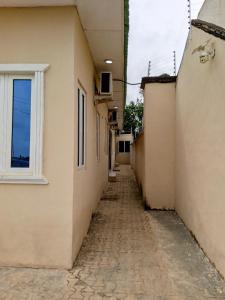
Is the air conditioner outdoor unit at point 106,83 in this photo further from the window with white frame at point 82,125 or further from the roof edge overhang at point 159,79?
the roof edge overhang at point 159,79

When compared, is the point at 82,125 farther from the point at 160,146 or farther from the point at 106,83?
the point at 160,146

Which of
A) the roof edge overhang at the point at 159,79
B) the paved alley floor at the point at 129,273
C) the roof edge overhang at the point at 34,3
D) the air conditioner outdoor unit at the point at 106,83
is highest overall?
the roof edge overhang at the point at 34,3

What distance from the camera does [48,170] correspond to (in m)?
4.63

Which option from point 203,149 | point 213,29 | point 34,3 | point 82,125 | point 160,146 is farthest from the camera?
point 160,146

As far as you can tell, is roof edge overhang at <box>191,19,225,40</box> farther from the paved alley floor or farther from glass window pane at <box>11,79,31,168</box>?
the paved alley floor

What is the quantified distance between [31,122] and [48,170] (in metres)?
0.79

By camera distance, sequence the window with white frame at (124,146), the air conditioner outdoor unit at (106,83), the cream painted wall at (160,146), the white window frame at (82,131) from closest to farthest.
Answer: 1. the white window frame at (82,131)
2. the air conditioner outdoor unit at (106,83)
3. the cream painted wall at (160,146)
4. the window with white frame at (124,146)

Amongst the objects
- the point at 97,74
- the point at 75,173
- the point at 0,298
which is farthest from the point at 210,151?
the point at 97,74

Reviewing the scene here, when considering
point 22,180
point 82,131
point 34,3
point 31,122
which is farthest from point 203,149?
point 34,3

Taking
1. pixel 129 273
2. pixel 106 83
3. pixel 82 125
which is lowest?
pixel 129 273

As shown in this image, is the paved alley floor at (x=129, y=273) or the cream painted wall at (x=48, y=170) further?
the cream painted wall at (x=48, y=170)

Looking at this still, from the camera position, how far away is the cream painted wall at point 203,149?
443 centimetres

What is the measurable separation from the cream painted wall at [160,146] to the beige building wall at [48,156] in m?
4.48

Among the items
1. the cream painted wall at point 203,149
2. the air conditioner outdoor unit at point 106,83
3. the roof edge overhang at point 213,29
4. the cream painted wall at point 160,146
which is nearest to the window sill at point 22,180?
the cream painted wall at point 203,149
